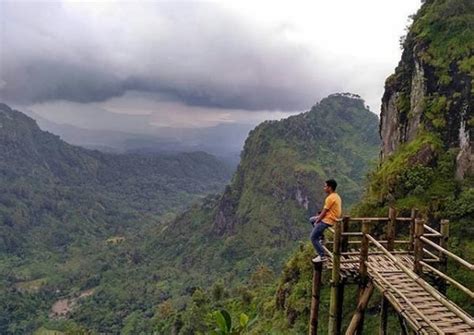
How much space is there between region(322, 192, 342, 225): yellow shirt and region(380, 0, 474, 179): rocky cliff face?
682 inches

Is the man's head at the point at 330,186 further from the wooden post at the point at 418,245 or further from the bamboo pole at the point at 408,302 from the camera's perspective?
the bamboo pole at the point at 408,302

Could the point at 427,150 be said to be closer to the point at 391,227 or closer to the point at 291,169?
the point at 391,227

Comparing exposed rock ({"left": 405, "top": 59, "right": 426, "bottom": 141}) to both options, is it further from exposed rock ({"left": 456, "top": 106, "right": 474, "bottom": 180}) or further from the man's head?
the man's head

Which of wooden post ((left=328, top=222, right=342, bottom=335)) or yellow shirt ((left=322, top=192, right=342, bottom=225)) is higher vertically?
yellow shirt ((left=322, top=192, right=342, bottom=225))

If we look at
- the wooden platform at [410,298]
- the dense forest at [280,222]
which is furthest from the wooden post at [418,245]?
the dense forest at [280,222]

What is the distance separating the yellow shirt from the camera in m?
12.3

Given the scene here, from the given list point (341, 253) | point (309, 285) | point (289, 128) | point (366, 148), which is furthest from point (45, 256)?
point (341, 253)

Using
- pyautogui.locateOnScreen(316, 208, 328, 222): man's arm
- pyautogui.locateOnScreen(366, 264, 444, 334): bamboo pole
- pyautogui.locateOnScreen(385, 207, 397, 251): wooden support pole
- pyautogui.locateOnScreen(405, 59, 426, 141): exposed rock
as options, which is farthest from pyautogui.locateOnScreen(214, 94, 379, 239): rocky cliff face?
pyautogui.locateOnScreen(366, 264, 444, 334): bamboo pole

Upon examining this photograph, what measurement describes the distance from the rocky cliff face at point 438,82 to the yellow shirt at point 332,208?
17.3 meters

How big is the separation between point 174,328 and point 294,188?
2848 inches

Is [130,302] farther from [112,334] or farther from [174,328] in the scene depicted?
[174,328]

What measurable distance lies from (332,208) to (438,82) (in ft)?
72.3

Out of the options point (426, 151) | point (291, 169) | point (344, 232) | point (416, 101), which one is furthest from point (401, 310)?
point (291, 169)

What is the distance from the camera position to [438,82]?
30.8 metres
